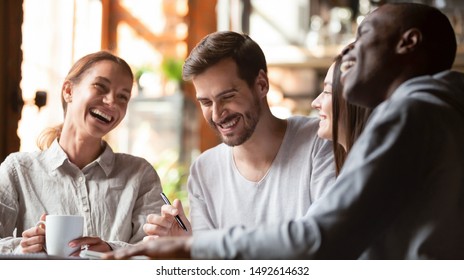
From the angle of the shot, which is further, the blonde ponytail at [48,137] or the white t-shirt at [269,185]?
the blonde ponytail at [48,137]

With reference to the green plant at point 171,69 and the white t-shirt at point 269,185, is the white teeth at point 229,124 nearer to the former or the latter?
the white t-shirt at point 269,185

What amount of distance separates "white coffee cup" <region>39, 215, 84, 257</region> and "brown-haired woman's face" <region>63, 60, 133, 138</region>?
458 millimetres

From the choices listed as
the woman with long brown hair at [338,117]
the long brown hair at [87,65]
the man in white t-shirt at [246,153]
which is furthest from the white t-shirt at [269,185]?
the long brown hair at [87,65]

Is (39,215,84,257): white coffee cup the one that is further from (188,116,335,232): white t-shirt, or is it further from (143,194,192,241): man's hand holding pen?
(188,116,335,232): white t-shirt

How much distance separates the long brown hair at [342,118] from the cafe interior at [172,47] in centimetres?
126

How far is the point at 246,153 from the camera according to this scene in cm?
161

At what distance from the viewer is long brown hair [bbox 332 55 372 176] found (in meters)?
1.24

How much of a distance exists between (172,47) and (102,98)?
119 inches

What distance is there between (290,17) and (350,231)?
175 inches

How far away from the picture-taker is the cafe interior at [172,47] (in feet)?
8.49

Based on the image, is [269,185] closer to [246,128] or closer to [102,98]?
[246,128]

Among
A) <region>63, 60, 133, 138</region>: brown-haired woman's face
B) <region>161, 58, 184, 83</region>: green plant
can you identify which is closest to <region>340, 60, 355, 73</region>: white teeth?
<region>63, 60, 133, 138</region>: brown-haired woman's face
